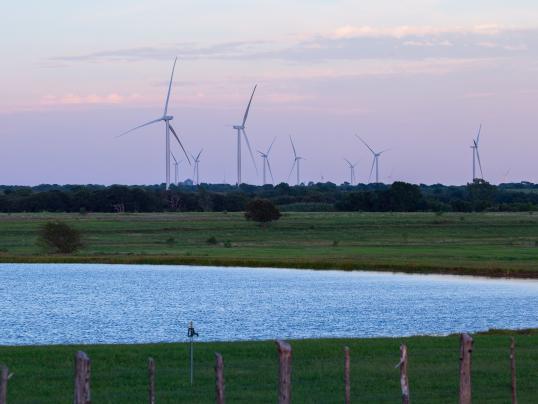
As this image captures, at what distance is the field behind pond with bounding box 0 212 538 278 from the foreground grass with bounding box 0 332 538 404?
120ft

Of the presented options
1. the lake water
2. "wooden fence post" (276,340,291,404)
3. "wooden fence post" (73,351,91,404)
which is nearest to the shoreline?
the lake water

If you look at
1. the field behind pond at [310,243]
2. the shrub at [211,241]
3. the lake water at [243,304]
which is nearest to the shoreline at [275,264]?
the field behind pond at [310,243]

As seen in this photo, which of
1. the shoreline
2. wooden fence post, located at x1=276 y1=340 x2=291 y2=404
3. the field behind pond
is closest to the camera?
wooden fence post, located at x1=276 y1=340 x2=291 y2=404

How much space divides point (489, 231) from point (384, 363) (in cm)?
8395

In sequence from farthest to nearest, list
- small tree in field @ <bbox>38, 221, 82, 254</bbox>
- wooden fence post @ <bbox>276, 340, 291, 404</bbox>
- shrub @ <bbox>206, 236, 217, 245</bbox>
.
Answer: shrub @ <bbox>206, 236, 217, 245</bbox> < small tree in field @ <bbox>38, 221, 82, 254</bbox> < wooden fence post @ <bbox>276, 340, 291, 404</bbox>

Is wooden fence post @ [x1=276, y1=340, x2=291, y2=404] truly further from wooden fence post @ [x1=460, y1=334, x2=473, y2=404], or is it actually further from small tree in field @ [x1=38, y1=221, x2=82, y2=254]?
small tree in field @ [x1=38, y1=221, x2=82, y2=254]

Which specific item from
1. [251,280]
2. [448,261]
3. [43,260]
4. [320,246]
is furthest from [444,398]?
[320,246]

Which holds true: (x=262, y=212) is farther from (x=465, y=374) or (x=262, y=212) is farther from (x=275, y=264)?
(x=465, y=374)

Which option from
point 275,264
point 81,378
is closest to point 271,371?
point 81,378

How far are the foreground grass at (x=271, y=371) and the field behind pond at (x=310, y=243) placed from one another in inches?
1440

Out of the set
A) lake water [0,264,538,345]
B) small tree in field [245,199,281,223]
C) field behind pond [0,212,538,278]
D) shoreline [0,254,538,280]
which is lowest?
lake water [0,264,538,345]

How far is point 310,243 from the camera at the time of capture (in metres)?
90.4

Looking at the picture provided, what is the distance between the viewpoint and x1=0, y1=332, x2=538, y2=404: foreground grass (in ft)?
65.0

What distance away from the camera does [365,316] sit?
3956cm
